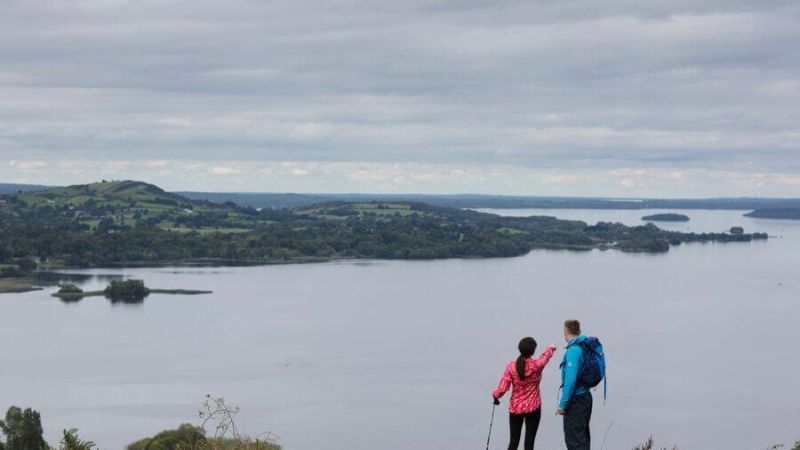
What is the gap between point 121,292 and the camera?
83062 millimetres

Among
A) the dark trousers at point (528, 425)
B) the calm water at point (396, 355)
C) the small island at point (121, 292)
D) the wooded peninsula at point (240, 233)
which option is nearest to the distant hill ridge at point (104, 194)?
the wooded peninsula at point (240, 233)

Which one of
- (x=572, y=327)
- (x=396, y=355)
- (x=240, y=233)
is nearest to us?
(x=572, y=327)

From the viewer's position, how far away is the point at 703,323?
7106cm

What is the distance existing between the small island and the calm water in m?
1.92

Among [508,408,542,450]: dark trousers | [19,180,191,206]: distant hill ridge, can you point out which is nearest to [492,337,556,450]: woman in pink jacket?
[508,408,542,450]: dark trousers

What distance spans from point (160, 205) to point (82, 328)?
107 metres

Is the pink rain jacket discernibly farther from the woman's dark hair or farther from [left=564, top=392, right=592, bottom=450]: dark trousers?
[left=564, top=392, right=592, bottom=450]: dark trousers

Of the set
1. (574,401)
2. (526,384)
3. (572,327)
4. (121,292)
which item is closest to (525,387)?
(526,384)

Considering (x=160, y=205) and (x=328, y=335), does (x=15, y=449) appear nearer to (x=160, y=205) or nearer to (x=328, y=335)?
(x=328, y=335)

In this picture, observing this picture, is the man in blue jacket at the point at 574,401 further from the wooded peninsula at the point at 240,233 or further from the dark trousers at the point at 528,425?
the wooded peninsula at the point at 240,233

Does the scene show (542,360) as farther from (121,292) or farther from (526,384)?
(121,292)

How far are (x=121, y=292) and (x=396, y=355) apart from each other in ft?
108

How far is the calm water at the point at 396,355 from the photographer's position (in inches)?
1624

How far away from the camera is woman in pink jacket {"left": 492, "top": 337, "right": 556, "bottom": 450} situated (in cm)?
1012
